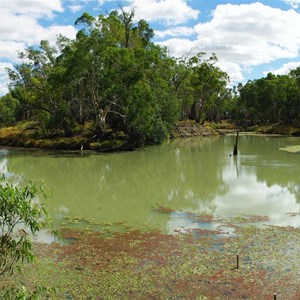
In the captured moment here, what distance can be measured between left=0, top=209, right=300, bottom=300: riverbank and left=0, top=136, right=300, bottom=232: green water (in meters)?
1.60

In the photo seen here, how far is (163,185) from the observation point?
22.2 m

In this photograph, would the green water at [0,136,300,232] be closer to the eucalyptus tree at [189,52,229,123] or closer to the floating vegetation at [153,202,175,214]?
the floating vegetation at [153,202,175,214]

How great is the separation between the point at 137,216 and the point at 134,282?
6.42 m

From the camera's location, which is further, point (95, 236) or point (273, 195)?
point (273, 195)

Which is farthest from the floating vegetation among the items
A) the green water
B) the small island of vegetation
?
the small island of vegetation

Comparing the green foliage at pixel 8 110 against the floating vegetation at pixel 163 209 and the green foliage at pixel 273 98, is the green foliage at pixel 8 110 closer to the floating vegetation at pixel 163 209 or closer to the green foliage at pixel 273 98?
the green foliage at pixel 273 98

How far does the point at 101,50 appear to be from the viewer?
125 ft

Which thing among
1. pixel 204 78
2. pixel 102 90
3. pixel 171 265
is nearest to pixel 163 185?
pixel 171 265

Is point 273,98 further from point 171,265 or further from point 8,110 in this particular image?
point 171,265

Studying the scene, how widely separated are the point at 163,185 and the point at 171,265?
12483mm

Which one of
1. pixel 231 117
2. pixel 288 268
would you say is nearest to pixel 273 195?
pixel 288 268

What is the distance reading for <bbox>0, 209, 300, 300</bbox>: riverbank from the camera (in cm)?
828

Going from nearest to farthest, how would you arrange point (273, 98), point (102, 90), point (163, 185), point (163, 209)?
point (163, 209) < point (163, 185) < point (102, 90) < point (273, 98)

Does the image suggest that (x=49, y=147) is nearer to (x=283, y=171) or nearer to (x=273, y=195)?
(x=283, y=171)
